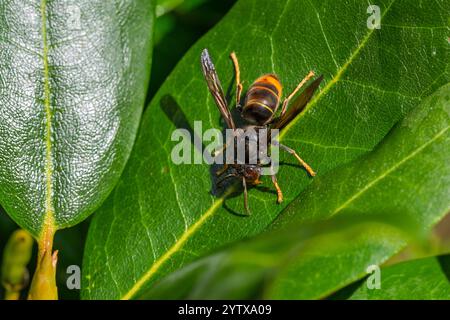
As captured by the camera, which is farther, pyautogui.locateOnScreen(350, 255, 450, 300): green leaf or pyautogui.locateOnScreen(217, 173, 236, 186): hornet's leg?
pyautogui.locateOnScreen(217, 173, 236, 186): hornet's leg

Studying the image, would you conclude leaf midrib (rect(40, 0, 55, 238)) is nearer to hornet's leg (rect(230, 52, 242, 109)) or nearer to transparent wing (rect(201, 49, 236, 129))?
transparent wing (rect(201, 49, 236, 129))

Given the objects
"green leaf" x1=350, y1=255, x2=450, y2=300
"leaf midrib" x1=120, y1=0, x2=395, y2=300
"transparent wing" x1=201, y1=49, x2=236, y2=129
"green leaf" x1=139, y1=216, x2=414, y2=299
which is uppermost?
"transparent wing" x1=201, y1=49, x2=236, y2=129

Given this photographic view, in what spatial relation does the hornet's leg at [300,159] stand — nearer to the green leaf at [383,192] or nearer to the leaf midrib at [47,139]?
the green leaf at [383,192]

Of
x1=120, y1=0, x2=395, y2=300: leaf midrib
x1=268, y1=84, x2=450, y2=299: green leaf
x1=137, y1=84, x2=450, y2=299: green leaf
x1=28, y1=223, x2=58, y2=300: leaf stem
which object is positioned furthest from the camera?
x1=120, y1=0, x2=395, y2=300: leaf midrib

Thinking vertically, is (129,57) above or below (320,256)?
above

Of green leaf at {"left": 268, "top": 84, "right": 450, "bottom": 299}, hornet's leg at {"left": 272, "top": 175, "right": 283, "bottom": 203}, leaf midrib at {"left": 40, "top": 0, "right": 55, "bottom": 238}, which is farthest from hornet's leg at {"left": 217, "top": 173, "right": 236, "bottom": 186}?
leaf midrib at {"left": 40, "top": 0, "right": 55, "bottom": 238}
